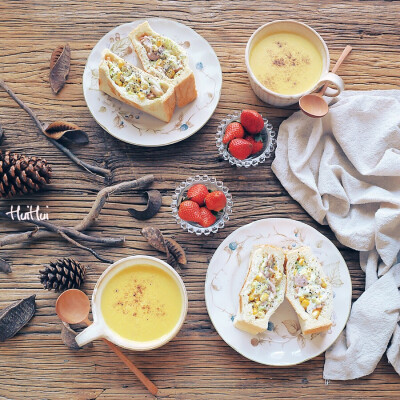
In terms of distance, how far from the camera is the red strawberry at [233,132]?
195 centimetres

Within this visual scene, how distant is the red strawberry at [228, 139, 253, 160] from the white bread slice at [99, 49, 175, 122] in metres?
0.28

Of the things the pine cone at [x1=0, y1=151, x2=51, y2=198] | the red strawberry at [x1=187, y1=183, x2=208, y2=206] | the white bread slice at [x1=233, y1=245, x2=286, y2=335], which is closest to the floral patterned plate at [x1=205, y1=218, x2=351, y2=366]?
the white bread slice at [x1=233, y1=245, x2=286, y2=335]

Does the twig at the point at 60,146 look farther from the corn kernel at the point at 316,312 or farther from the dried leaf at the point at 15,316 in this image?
the corn kernel at the point at 316,312

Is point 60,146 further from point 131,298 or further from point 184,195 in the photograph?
point 131,298

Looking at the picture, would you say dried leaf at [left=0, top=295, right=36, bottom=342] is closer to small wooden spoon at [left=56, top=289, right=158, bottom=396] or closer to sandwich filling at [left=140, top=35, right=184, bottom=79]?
small wooden spoon at [left=56, top=289, right=158, bottom=396]

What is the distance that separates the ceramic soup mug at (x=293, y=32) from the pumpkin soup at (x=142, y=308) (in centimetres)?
79

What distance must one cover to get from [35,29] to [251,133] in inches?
40.1

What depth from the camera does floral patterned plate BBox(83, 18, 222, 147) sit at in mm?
2006

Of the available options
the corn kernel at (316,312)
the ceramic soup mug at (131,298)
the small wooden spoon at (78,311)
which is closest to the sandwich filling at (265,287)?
the corn kernel at (316,312)

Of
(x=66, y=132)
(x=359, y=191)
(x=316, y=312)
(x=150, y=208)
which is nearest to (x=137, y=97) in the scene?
(x=66, y=132)

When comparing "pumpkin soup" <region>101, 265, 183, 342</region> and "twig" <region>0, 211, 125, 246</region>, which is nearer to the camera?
"pumpkin soup" <region>101, 265, 183, 342</region>

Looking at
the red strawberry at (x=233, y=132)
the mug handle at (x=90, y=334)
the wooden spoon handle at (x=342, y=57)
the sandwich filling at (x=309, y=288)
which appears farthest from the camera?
the wooden spoon handle at (x=342, y=57)

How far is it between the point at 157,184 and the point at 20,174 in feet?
1.70

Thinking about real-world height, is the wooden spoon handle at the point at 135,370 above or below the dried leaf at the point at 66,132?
below
